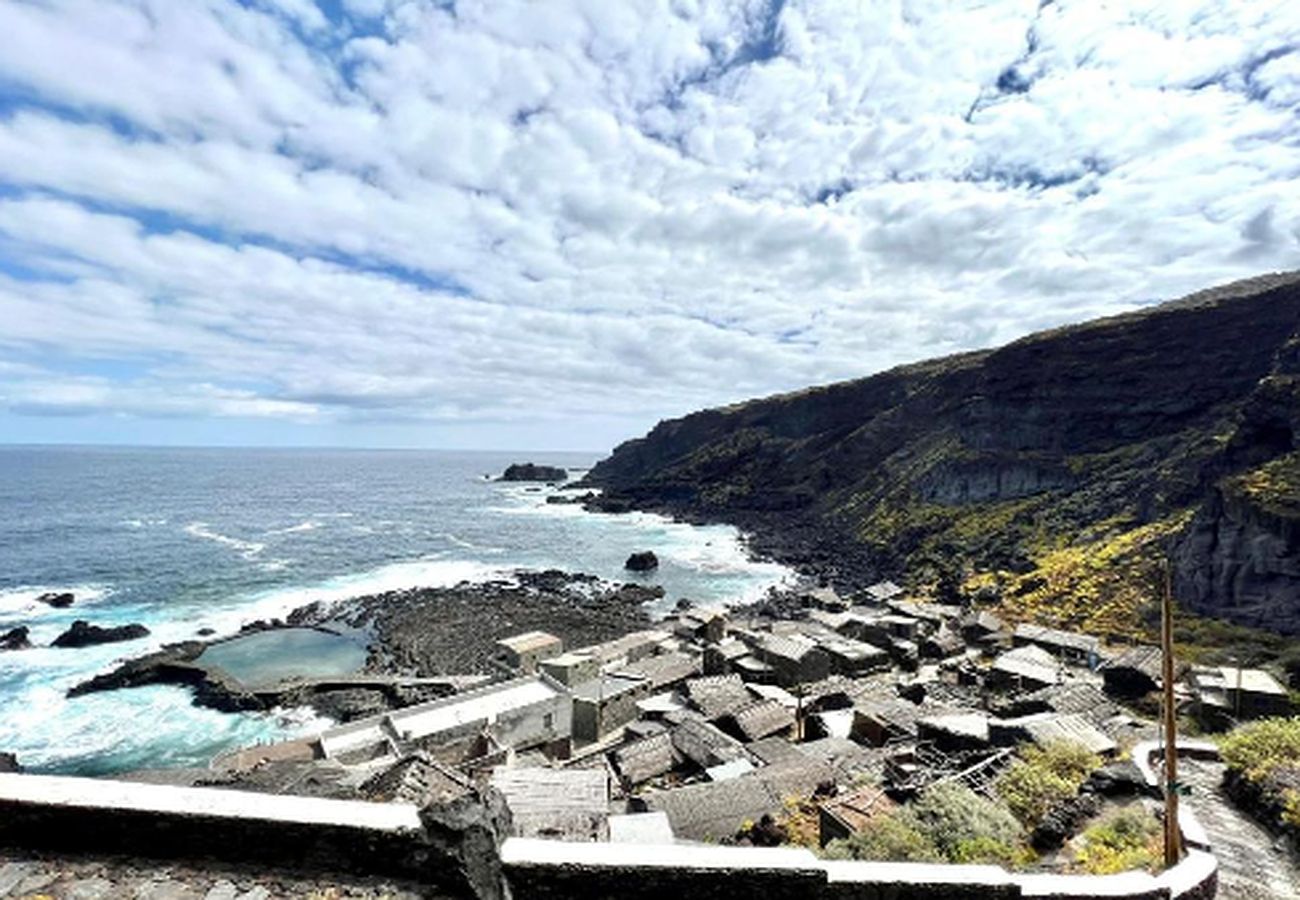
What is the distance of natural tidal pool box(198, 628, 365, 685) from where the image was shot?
45.1m

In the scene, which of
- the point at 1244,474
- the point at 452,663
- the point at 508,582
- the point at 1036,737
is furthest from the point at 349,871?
the point at 508,582

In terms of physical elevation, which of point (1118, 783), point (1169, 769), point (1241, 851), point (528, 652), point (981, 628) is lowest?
point (528, 652)

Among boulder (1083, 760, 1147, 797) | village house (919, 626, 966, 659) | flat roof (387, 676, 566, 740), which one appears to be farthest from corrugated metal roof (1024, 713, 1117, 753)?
flat roof (387, 676, 566, 740)

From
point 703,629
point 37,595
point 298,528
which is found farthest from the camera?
point 298,528

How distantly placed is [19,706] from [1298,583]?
7487 cm

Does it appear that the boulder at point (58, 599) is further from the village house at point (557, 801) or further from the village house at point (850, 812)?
the village house at point (850, 812)

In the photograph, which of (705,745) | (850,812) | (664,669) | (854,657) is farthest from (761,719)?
(850,812)

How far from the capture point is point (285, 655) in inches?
1914

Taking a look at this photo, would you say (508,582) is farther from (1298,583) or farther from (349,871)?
(349,871)

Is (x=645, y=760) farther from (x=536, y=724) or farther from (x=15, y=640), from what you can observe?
(x=15, y=640)

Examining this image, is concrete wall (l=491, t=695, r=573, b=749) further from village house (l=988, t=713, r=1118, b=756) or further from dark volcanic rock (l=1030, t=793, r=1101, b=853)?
dark volcanic rock (l=1030, t=793, r=1101, b=853)

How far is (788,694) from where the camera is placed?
3356 centimetres

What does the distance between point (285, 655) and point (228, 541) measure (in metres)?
47.4

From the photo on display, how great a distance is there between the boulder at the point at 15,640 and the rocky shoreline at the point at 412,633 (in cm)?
1016
